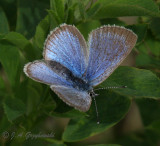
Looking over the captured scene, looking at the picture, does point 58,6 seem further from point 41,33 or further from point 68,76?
point 68,76

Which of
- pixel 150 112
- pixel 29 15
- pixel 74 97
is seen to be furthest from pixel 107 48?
pixel 150 112

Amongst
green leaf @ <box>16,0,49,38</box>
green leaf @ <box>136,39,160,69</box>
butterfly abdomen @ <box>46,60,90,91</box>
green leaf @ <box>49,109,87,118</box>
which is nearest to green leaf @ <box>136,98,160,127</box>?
green leaf @ <box>136,39,160,69</box>

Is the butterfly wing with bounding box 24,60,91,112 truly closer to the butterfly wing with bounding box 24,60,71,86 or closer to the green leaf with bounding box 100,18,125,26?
the butterfly wing with bounding box 24,60,71,86

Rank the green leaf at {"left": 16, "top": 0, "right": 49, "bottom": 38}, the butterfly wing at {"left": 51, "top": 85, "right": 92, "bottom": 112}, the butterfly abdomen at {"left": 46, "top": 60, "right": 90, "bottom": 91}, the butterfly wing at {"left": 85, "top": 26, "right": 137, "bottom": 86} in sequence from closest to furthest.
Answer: the butterfly wing at {"left": 51, "top": 85, "right": 92, "bottom": 112} < the butterfly wing at {"left": 85, "top": 26, "right": 137, "bottom": 86} < the butterfly abdomen at {"left": 46, "top": 60, "right": 90, "bottom": 91} < the green leaf at {"left": 16, "top": 0, "right": 49, "bottom": 38}

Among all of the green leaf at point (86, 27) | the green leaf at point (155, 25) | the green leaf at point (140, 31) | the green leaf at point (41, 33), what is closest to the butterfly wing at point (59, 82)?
the green leaf at point (41, 33)

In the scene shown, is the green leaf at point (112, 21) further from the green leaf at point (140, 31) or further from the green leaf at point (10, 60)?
the green leaf at point (10, 60)

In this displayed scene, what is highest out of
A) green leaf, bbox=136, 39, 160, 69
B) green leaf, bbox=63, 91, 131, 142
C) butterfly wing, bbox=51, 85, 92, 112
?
butterfly wing, bbox=51, 85, 92, 112

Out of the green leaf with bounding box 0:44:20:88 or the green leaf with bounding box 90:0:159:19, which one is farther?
the green leaf with bounding box 0:44:20:88
